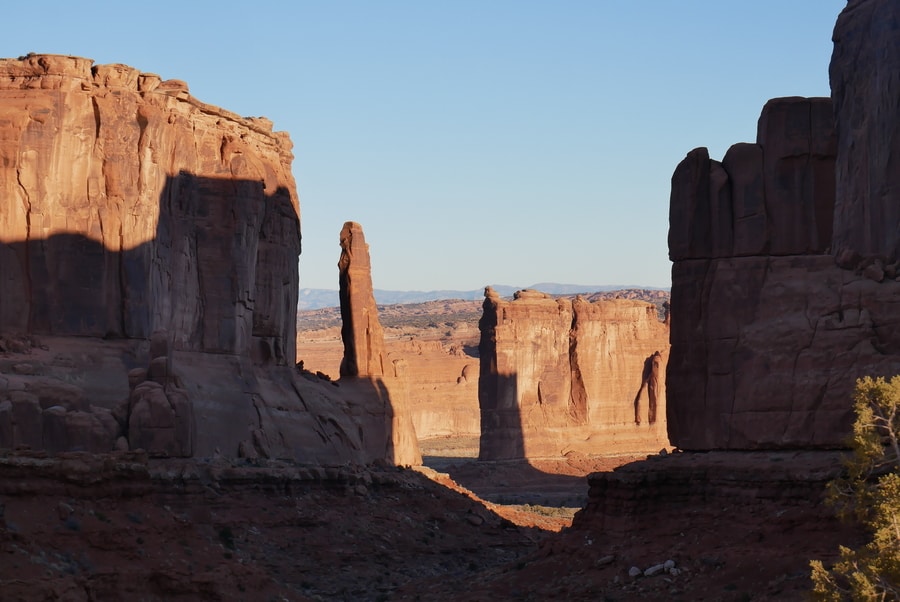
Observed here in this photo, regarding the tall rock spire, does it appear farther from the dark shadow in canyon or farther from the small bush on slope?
the small bush on slope

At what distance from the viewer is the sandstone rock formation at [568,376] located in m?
100

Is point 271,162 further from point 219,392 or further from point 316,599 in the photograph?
point 316,599

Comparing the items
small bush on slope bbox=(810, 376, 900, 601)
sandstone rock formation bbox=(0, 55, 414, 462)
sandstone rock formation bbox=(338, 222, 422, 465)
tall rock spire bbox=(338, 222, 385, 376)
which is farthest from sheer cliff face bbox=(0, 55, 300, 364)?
small bush on slope bbox=(810, 376, 900, 601)

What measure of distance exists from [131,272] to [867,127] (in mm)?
22891

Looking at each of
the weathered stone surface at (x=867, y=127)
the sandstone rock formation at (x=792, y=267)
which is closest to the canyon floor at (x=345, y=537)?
the sandstone rock formation at (x=792, y=267)

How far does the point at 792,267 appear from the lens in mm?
38062

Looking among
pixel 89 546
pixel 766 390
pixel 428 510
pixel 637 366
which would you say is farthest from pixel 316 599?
pixel 637 366

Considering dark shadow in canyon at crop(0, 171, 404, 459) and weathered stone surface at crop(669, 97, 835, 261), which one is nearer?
weathered stone surface at crop(669, 97, 835, 261)

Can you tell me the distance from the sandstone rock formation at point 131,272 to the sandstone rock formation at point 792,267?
1526 centimetres

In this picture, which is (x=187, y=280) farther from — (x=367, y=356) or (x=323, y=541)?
(x=367, y=356)

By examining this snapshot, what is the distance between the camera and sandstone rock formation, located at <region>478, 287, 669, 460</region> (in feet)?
329

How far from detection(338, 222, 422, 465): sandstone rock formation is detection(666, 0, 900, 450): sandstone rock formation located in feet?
82.6

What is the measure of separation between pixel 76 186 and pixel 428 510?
16849 mm

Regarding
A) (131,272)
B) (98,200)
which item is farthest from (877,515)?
(98,200)
